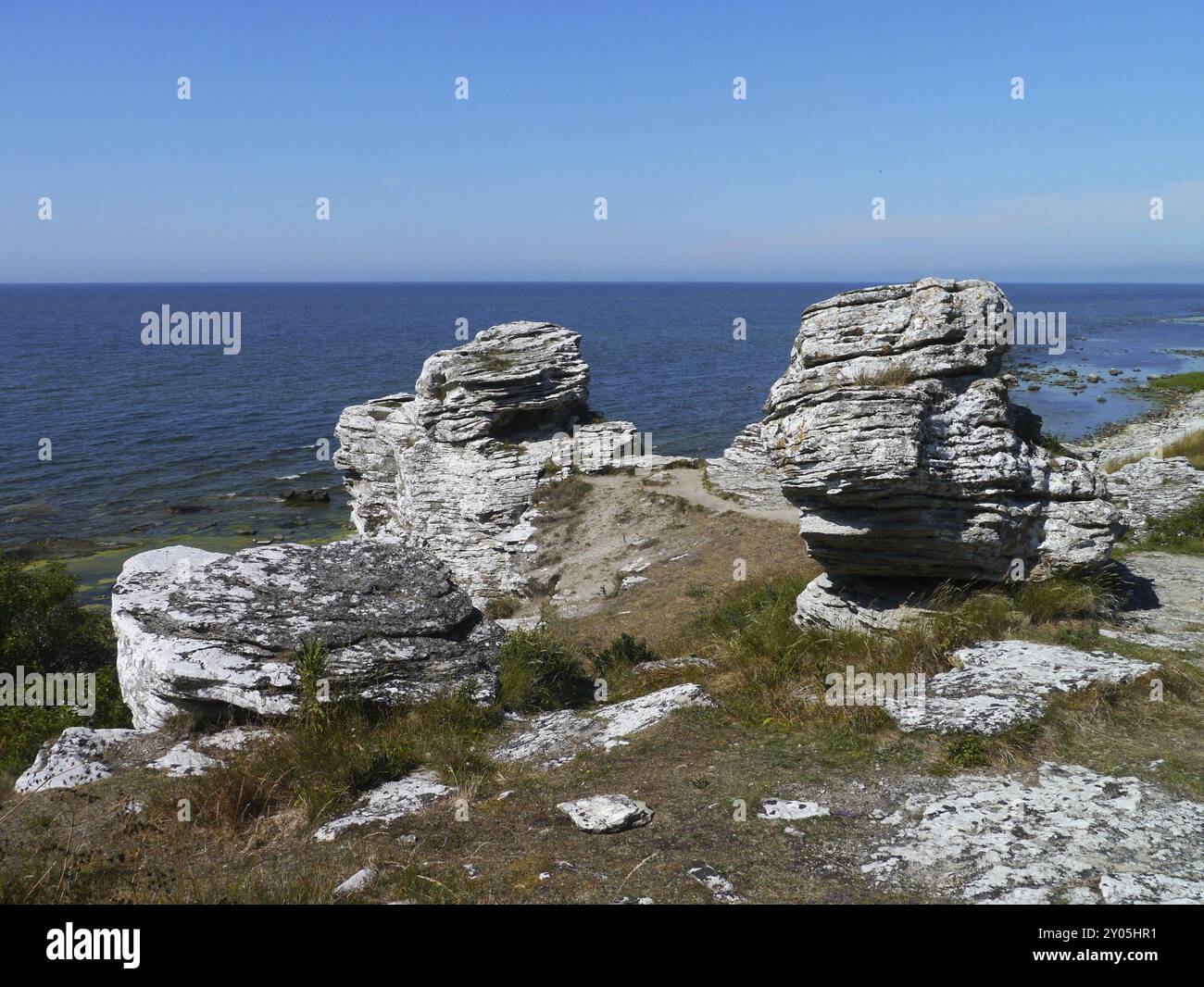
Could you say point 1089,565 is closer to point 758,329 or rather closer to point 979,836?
point 979,836

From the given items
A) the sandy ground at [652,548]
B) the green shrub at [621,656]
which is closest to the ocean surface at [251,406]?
the sandy ground at [652,548]

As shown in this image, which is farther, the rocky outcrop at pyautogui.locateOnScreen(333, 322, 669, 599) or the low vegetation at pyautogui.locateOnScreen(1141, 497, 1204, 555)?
the rocky outcrop at pyautogui.locateOnScreen(333, 322, 669, 599)

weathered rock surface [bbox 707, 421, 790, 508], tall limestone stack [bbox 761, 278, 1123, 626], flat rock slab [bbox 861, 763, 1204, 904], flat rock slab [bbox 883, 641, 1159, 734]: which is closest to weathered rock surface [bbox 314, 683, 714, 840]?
flat rock slab [bbox 883, 641, 1159, 734]

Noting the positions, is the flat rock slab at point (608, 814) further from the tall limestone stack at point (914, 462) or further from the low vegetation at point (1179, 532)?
the low vegetation at point (1179, 532)

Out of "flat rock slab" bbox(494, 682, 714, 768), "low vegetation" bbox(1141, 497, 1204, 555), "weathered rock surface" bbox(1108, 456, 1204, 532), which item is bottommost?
"flat rock slab" bbox(494, 682, 714, 768)

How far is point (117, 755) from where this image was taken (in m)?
12.4

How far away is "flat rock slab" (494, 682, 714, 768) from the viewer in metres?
11.5

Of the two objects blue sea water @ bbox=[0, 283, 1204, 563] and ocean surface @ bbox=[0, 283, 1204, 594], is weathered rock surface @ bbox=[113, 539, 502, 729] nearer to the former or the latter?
ocean surface @ bbox=[0, 283, 1204, 594]

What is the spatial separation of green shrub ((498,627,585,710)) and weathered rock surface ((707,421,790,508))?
14.4 m

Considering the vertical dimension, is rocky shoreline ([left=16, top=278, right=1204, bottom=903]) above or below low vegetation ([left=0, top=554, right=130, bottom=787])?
above

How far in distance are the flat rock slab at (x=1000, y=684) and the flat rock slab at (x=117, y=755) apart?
8.90m

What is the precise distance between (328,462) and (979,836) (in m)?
52.2

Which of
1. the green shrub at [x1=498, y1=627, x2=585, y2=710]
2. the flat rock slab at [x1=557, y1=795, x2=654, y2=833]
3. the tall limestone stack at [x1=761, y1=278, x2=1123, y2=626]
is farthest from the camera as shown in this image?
the green shrub at [x1=498, y1=627, x2=585, y2=710]
